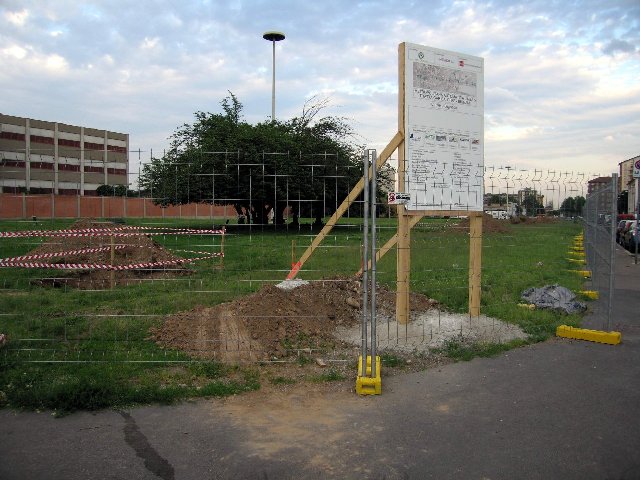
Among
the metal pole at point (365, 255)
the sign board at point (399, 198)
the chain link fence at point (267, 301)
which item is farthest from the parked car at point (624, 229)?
→ the metal pole at point (365, 255)

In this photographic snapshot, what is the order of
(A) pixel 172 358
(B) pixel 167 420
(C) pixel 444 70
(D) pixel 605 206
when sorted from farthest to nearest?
1. (D) pixel 605 206
2. (C) pixel 444 70
3. (A) pixel 172 358
4. (B) pixel 167 420

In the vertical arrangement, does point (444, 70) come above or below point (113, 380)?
above

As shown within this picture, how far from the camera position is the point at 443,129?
25.7ft

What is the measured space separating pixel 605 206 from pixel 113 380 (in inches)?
→ 298

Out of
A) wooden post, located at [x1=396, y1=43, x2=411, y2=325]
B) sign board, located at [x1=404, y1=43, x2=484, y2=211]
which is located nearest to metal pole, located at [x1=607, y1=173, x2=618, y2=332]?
sign board, located at [x1=404, y1=43, x2=484, y2=211]

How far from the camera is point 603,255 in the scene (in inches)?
354

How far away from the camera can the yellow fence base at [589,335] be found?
734cm

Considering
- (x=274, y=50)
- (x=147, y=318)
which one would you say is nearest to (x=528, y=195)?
Result: (x=147, y=318)

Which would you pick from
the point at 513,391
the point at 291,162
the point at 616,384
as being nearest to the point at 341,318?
the point at 291,162

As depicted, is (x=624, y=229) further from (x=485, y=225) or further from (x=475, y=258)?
(x=475, y=258)

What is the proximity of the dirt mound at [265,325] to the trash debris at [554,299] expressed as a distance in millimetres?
2585

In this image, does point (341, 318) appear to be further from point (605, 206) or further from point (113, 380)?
point (605, 206)

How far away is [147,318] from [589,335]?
21.2 ft

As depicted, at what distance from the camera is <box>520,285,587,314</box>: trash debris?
942 centimetres
